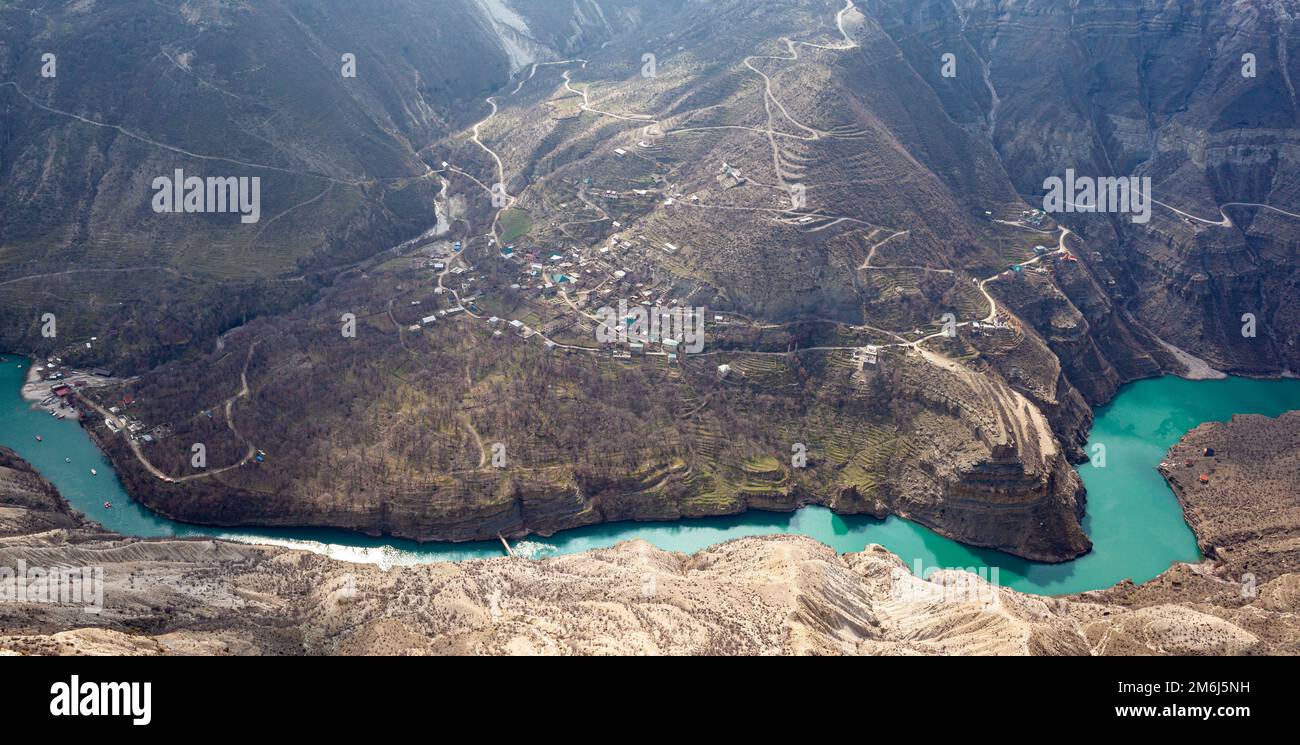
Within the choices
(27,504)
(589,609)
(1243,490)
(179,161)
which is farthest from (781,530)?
(179,161)

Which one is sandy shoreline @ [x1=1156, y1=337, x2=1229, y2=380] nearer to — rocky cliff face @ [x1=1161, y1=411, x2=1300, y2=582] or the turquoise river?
rocky cliff face @ [x1=1161, y1=411, x2=1300, y2=582]

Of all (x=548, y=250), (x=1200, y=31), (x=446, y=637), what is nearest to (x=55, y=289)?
(x=548, y=250)

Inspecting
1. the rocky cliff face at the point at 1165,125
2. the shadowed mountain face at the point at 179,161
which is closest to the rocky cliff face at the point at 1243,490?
the rocky cliff face at the point at 1165,125

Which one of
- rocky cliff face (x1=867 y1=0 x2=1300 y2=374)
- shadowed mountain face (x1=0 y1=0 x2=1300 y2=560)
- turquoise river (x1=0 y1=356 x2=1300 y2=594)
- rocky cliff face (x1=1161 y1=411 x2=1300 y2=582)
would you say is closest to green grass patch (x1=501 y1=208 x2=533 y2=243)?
shadowed mountain face (x1=0 y1=0 x2=1300 y2=560)

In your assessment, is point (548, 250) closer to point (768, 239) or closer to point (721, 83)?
point (768, 239)

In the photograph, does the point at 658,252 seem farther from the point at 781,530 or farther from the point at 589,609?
the point at 589,609

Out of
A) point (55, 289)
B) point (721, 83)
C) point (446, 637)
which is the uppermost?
point (721, 83)
